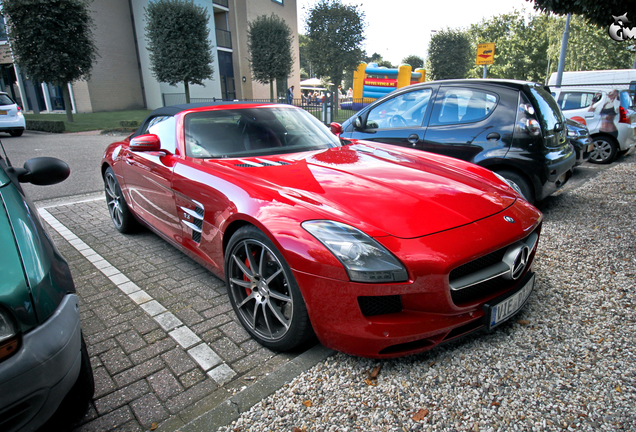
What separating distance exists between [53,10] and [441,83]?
18.4m

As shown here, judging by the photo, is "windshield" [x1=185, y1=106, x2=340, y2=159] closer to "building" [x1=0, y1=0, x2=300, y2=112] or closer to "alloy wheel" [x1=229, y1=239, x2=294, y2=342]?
"alloy wheel" [x1=229, y1=239, x2=294, y2=342]

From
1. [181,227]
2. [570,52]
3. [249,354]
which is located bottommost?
[249,354]

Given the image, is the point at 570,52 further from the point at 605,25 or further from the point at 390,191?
the point at 390,191

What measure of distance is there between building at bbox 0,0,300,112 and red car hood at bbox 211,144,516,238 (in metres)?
24.3

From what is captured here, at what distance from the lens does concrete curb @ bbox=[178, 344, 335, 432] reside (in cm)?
180

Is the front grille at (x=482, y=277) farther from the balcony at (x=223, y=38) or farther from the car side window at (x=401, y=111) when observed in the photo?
the balcony at (x=223, y=38)

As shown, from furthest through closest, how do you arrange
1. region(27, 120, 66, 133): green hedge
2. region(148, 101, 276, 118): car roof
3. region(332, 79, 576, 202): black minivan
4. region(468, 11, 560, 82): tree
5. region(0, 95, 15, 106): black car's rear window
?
1. region(468, 11, 560, 82): tree
2. region(27, 120, 66, 133): green hedge
3. region(0, 95, 15, 106): black car's rear window
4. region(332, 79, 576, 202): black minivan
5. region(148, 101, 276, 118): car roof

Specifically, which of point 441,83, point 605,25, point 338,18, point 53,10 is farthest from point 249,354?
point 338,18

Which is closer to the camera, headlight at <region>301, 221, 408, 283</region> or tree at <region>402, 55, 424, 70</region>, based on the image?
headlight at <region>301, 221, 408, 283</region>

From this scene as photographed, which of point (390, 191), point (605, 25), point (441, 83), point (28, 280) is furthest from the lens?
point (605, 25)

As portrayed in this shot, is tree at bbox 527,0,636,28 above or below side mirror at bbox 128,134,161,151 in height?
above

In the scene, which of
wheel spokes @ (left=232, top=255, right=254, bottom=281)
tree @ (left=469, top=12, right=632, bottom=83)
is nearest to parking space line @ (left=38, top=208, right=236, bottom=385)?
wheel spokes @ (left=232, top=255, right=254, bottom=281)

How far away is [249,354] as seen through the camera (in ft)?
7.67

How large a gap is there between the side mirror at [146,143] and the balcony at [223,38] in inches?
1172
